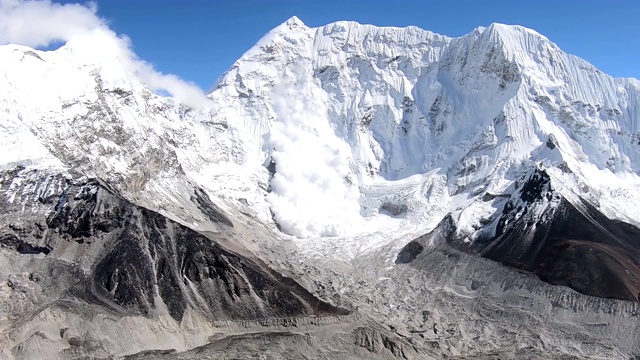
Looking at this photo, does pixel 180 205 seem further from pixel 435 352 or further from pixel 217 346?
pixel 435 352

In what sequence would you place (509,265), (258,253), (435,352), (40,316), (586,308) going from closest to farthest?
(40,316) → (435,352) → (586,308) → (509,265) → (258,253)

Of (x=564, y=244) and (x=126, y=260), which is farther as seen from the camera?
(x=564, y=244)

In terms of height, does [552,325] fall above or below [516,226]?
below

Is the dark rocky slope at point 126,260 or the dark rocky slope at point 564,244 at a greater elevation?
the dark rocky slope at point 564,244

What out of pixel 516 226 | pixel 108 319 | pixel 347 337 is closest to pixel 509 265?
pixel 516 226

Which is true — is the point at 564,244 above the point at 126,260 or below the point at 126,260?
Answer: above

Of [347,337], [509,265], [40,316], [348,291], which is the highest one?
[509,265]

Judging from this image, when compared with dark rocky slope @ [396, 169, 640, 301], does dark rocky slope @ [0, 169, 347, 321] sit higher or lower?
lower

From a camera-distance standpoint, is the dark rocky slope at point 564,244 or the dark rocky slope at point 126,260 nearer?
the dark rocky slope at point 126,260

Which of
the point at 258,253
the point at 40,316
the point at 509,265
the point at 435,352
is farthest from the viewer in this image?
the point at 258,253

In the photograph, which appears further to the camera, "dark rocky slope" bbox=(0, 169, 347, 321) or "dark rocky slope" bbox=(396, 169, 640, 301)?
"dark rocky slope" bbox=(396, 169, 640, 301)

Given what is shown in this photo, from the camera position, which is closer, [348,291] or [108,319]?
[108,319]
